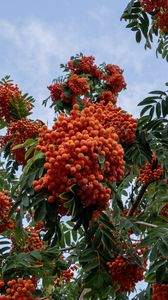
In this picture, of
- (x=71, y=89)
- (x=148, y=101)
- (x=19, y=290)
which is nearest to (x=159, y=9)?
(x=148, y=101)

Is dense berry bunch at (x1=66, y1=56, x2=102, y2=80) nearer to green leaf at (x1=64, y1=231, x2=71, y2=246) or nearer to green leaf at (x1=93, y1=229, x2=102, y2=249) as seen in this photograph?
green leaf at (x1=64, y1=231, x2=71, y2=246)

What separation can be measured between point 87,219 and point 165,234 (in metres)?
0.73

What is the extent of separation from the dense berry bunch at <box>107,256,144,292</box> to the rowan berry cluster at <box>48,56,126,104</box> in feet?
12.3

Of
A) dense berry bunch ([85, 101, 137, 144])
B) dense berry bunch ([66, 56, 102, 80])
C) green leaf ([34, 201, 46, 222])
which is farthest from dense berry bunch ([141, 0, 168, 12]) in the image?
green leaf ([34, 201, 46, 222])

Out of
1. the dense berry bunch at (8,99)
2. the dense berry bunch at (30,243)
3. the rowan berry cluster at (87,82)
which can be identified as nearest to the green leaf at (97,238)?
the dense berry bunch at (30,243)

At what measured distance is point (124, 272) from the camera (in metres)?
4.43

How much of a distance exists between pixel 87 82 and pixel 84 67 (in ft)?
3.11

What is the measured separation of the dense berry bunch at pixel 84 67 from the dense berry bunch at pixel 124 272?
194 inches

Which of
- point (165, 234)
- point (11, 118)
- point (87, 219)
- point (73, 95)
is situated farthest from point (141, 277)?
point (73, 95)

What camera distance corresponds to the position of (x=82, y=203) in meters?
3.16

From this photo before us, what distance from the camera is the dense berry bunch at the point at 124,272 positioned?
14.3ft

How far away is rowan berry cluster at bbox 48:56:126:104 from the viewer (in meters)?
7.66

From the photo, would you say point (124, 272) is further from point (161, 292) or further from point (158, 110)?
point (158, 110)

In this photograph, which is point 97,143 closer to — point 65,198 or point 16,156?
point 65,198
